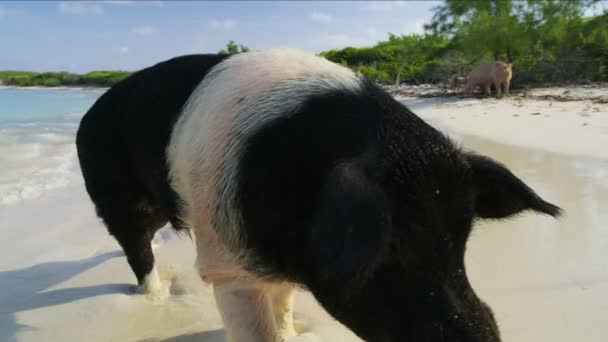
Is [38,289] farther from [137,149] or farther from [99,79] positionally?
[99,79]

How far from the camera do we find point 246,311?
8.23ft

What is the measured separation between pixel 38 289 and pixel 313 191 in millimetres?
3037

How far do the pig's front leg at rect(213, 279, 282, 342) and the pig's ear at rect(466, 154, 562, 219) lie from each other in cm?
106

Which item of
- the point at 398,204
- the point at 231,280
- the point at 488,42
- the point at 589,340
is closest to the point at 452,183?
the point at 398,204

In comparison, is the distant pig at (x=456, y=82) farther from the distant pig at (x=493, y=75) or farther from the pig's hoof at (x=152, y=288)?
the pig's hoof at (x=152, y=288)

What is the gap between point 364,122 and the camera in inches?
81.6

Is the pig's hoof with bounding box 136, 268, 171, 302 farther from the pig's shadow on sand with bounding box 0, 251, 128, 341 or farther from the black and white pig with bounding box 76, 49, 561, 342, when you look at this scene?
the black and white pig with bounding box 76, 49, 561, 342

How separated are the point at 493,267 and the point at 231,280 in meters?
2.09

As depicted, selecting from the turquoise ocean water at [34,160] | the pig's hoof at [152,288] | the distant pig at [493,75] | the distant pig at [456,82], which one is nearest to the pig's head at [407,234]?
the pig's hoof at [152,288]

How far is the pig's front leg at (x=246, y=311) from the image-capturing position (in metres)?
2.48

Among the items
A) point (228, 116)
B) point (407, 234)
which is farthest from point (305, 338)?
point (407, 234)

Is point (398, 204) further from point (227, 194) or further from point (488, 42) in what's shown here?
point (488, 42)

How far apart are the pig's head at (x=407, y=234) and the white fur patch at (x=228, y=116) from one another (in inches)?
21.4

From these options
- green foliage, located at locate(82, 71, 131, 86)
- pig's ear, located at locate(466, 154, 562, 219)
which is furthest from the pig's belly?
Result: green foliage, located at locate(82, 71, 131, 86)
